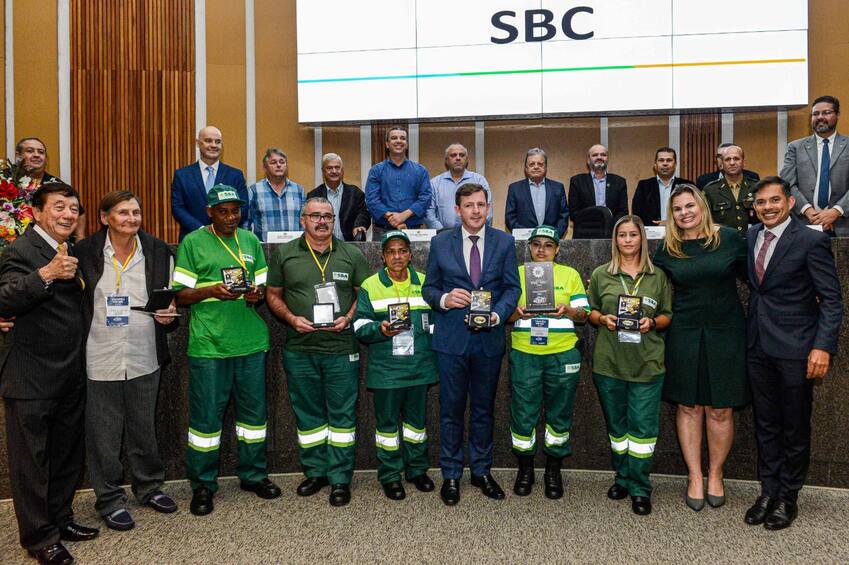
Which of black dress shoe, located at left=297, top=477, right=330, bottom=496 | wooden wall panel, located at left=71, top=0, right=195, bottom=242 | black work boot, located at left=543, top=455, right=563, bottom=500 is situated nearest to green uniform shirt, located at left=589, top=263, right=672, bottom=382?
black work boot, located at left=543, top=455, right=563, bottom=500

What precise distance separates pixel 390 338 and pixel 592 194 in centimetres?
280

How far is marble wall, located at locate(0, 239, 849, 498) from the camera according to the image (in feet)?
12.6

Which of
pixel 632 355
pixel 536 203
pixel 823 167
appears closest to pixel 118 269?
pixel 632 355

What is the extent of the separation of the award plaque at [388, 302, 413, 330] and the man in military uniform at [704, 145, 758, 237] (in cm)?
264

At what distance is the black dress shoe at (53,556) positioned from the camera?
2.80 m

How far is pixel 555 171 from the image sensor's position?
7742 millimetres

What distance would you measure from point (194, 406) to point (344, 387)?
869 mm

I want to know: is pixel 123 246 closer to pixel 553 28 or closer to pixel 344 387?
pixel 344 387

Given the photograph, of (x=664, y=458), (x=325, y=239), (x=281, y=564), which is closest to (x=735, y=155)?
(x=664, y=458)

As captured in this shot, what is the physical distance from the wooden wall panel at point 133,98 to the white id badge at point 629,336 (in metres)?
6.16

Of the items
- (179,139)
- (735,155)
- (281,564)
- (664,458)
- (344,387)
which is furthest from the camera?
(179,139)

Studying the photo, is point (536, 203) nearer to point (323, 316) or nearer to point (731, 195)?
point (731, 195)

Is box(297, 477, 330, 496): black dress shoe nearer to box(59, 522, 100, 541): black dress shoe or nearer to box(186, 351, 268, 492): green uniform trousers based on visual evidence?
box(186, 351, 268, 492): green uniform trousers

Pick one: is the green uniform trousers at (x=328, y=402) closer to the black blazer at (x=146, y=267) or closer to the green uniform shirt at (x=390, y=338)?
the green uniform shirt at (x=390, y=338)
